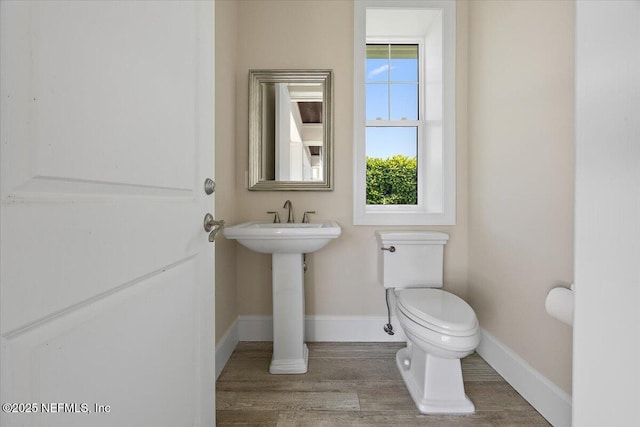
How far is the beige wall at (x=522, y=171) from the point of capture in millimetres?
1300

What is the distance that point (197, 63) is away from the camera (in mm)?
921

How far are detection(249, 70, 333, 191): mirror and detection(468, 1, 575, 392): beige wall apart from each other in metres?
0.96

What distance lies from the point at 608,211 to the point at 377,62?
2.28m

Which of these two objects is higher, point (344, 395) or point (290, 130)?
point (290, 130)

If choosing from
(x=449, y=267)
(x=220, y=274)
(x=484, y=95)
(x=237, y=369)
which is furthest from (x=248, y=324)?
(x=484, y=95)

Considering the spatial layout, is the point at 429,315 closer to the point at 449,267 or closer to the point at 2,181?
the point at 449,267

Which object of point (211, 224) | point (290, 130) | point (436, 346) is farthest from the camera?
point (290, 130)

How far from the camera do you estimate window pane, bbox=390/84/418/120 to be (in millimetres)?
2320

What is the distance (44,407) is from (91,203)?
0.97 feet

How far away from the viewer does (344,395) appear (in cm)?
152

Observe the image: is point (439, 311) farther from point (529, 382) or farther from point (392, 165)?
point (392, 165)

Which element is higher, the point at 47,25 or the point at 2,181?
the point at 47,25

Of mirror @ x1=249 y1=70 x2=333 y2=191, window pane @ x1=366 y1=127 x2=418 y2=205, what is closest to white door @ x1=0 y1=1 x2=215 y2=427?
mirror @ x1=249 y1=70 x2=333 y2=191

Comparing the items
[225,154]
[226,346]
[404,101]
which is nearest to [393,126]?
[404,101]
